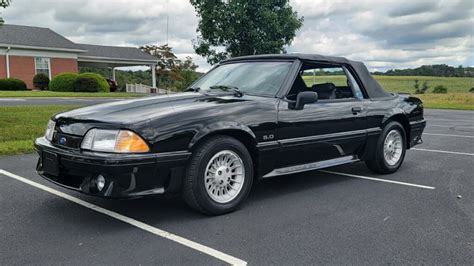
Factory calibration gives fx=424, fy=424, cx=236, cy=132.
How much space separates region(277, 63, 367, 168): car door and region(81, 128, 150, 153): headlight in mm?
1535

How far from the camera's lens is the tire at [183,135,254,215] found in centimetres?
378

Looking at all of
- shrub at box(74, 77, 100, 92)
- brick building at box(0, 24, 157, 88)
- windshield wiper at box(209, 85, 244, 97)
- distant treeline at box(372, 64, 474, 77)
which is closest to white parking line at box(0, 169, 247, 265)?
windshield wiper at box(209, 85, 244, 97)

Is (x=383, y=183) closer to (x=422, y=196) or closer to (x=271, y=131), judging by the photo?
(x=422, y=196)

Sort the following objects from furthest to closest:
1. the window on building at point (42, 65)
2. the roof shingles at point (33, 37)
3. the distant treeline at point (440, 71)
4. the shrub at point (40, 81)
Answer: the distant treeline at point (440, 71)
the window on building at point (42, 65)
the roof shingles at point (33, 37)
the shrub at point (40, 81)

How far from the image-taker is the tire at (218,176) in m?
3.78

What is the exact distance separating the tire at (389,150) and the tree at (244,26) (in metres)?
11.4

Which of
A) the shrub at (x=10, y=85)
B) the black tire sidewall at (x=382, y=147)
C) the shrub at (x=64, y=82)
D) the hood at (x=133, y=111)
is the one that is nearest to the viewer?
the hood at (x=133, y=111)

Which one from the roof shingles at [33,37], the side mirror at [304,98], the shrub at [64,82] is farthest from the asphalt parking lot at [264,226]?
the roof shingles at [33,37]

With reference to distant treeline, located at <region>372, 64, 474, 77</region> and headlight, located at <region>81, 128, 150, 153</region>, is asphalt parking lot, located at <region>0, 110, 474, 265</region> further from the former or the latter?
distant treeline, located at <region>372, 64, 474, 77</region>

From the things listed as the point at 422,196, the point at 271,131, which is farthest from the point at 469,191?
the point at 271,131

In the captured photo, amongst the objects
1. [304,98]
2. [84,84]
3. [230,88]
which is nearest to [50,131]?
[230,88]

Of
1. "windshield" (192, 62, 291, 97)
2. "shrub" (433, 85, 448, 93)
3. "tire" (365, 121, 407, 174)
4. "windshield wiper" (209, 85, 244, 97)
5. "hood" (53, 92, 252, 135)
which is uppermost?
"windshield" (192, 62, 291, 97)

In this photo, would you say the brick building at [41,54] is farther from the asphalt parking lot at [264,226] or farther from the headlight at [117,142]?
the headlight at [117,142]

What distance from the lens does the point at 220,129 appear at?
12.8 feet
